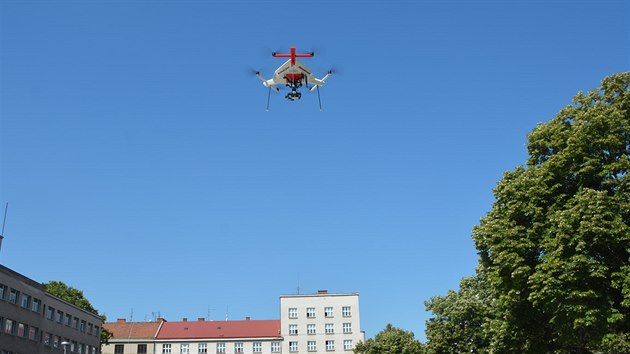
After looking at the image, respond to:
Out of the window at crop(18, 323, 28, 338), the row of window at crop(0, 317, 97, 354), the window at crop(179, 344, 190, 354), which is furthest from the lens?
the window at crop(179, 344, 190, 354)

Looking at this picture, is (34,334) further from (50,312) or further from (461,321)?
(461,321)

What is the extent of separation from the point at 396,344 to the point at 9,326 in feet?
136

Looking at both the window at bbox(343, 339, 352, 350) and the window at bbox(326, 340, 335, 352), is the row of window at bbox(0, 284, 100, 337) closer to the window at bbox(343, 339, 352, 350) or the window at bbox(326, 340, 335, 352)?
the window at bbox(326, 340, 335, 352)

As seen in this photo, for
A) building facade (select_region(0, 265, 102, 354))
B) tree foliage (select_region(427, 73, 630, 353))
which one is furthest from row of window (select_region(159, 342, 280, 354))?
tree foliage (select_region(427, 73, 630, 353))

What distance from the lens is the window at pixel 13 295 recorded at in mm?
69438

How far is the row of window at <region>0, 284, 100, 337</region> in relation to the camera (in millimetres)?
69075

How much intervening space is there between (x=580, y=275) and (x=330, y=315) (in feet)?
269

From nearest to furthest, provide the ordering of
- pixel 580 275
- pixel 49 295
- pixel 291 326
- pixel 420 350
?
pixel 580 275 → pixel 420 350 → pixel 49 295 → pixel 291 326

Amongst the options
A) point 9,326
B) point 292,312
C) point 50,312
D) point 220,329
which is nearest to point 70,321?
point 50,312

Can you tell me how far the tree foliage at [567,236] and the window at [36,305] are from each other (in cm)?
5496

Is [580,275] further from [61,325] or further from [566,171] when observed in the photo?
[61,325]

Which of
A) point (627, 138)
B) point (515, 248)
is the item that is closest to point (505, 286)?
point (515, 248)

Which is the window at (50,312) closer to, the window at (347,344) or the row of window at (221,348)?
the row of window at (221,348)

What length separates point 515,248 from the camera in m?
35.7
